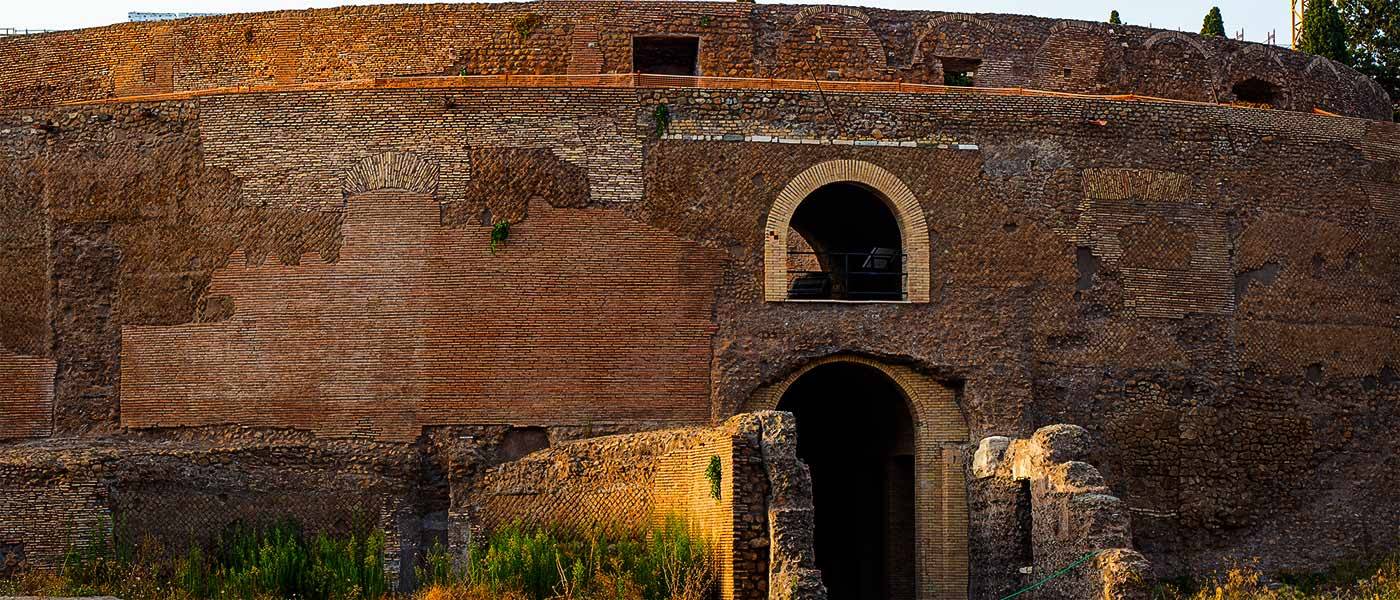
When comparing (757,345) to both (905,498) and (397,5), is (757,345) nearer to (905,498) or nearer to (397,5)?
(905,498)

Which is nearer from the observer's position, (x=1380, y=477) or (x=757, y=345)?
(x=757, y=345)

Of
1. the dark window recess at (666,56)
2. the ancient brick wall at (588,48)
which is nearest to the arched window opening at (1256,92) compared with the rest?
the ancient brick wall at (588,48)

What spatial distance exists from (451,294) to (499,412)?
1.25m

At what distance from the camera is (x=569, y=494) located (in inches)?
653

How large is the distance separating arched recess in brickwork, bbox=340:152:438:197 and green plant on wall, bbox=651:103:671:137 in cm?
223

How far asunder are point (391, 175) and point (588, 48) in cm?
312

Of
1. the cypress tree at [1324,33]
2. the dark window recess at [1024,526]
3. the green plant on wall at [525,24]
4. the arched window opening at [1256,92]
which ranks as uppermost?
the cypress tree at [1324,33]

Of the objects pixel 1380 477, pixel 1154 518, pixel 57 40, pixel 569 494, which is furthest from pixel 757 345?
pixel 57 40

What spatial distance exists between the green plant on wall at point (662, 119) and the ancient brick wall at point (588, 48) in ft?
6.21

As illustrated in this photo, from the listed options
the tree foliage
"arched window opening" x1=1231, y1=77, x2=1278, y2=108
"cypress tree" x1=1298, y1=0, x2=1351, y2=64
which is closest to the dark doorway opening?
"arched window opening" x1=1231, y1=77, x2=1278, y2=108

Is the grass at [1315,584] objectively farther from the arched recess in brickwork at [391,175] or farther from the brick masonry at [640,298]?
the arched recess in brickwork at [391,175]

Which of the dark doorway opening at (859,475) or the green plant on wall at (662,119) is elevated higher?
the green plant on wall at (662,119)

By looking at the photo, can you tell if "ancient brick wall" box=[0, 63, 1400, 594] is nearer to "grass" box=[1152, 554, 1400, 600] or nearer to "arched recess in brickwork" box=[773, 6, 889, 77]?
"grass" box=[1152, 554, 1400, 600]

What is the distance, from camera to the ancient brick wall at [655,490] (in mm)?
15008
